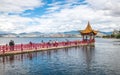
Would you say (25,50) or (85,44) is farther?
(85,44)

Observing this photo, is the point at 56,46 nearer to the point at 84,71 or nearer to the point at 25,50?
the point at 25,50

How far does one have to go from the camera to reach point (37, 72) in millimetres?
32469

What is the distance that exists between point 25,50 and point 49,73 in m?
28.2

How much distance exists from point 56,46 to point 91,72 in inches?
1810

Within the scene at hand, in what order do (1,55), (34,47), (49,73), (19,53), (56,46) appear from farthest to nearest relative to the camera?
(56,46), (34,47), (19,53), (1,55), (49,73)

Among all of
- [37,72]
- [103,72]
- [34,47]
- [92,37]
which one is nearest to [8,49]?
[34,47]

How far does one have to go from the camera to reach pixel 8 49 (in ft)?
174

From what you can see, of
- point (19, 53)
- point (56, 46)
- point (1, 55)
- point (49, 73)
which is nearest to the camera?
point (49, 73)

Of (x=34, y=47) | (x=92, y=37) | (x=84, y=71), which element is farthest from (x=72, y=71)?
(x=92, y=37)

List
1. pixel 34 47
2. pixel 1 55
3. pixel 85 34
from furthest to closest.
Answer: pixel 85 34, pixel 34 47, pixel 1 55

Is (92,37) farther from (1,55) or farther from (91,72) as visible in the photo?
(91,72)

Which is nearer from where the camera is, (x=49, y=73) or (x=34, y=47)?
(x=49, y=73)

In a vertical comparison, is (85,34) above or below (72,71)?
above

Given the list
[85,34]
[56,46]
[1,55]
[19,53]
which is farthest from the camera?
[85,34]
